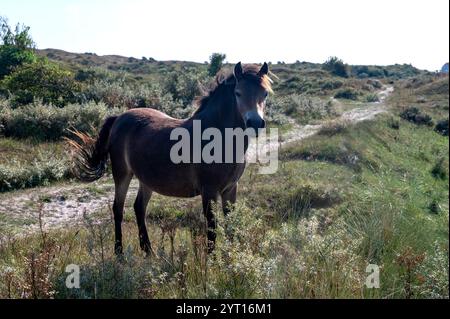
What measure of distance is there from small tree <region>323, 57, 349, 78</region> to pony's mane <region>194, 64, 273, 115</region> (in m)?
53.6

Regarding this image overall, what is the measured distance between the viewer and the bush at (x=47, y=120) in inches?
493

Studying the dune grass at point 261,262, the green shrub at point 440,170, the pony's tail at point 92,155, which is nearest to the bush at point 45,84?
the pony's tail at point 92,155

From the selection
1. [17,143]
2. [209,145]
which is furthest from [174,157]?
[17,143]

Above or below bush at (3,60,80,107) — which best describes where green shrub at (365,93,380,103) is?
above

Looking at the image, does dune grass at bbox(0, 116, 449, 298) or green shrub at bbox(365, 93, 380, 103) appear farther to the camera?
green shrub at bbox(365, 93, 380, 103)

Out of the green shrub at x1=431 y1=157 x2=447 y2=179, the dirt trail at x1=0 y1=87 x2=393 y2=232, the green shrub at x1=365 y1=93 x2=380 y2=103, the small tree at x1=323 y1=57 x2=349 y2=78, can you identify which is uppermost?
the small tree at x1=323 y1=57 x2=349 y2=78

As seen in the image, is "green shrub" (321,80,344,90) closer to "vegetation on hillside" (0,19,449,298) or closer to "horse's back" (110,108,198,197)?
"vegetation on hillside" (0,19,449,298)

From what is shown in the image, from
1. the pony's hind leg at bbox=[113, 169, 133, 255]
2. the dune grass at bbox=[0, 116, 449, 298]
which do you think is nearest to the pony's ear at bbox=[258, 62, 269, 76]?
the dune grass at bbox=[0, 116, 449, 298]

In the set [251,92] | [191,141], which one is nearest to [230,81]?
[251,92]

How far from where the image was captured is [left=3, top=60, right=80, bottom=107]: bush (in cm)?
1674

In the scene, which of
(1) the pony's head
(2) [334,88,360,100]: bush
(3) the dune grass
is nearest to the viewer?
(3) the dune grass

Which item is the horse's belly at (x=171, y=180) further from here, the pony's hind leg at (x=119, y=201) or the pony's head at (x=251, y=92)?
the pony's head at (x=251, y=92)

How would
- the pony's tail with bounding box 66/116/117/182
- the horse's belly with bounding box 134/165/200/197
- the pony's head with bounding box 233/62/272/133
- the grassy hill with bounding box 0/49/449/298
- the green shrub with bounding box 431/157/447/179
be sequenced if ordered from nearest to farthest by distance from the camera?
the grassy hill with bounding box 0/49/449/298, the pony's head with bounding box 233/62/272/133, the horse's belly with bounding box 134/165/200/197, the pony's tail with bounding box 66/116/117/182, the green shrub with bounding box 431/157/447/179

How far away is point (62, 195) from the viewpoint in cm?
866
